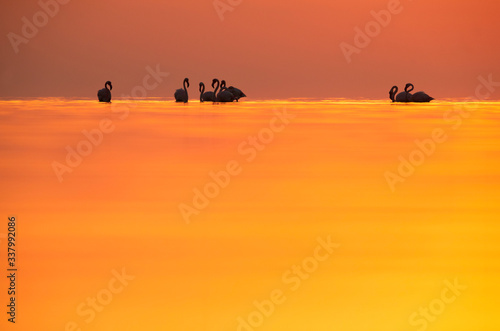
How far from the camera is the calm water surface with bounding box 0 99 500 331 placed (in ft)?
16.8

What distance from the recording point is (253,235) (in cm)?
707

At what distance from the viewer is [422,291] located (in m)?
5.48

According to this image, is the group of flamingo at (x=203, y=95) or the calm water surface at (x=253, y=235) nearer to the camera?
the calm water surface at (x=253, y=235)

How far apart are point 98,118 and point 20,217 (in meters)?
14.7

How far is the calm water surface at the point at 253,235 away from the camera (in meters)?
5.13

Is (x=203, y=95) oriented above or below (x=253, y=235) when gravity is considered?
below

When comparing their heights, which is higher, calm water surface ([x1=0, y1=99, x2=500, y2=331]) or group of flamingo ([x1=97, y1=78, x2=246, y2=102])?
calm water surface ([x1=0, y1=99, x2=500, y2=331])

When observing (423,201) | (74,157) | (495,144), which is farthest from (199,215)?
(495,144)

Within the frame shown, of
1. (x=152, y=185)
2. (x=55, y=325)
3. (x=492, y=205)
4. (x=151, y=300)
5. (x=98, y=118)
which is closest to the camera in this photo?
(x=55, y=325)

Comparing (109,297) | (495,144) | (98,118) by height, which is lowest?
(98,118)

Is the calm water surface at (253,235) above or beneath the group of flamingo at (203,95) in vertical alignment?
above

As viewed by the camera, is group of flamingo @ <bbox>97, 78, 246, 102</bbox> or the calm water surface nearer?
the calm water surface

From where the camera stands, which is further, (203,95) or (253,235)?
(203,95)

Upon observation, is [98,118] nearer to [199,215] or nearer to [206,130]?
[206,130]
